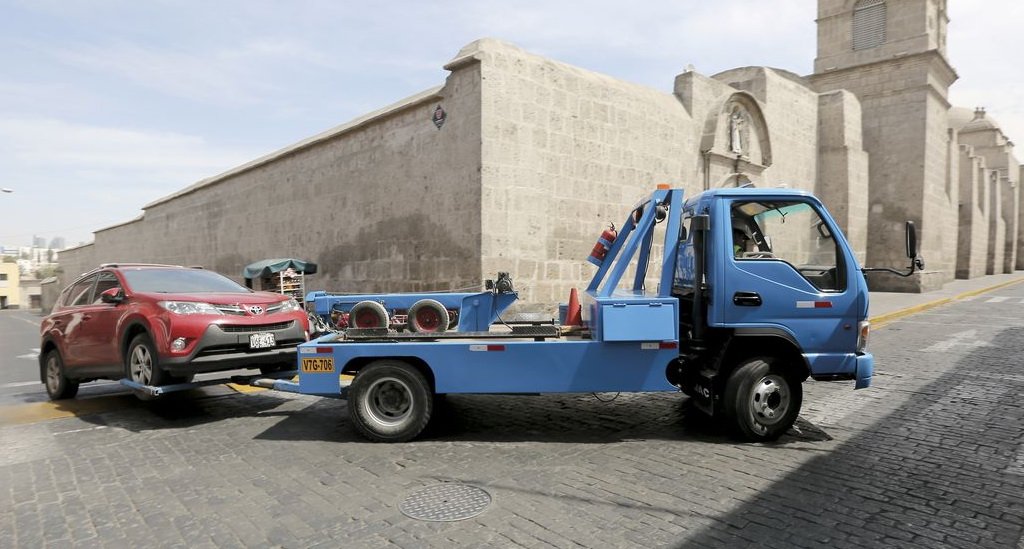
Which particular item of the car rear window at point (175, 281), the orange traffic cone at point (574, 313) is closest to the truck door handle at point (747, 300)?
the orange traffic cone at point (574, 313)

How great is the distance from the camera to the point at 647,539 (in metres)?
3.39

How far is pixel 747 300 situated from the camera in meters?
5.27

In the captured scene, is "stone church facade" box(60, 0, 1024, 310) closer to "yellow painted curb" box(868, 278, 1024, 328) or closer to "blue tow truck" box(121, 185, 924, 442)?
"yellow painted curb" box(868, 278, 1024, 328)

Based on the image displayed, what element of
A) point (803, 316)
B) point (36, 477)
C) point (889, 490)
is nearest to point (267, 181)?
point (36, 477)

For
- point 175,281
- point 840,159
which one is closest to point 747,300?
point 175,281

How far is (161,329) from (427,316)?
2819mm

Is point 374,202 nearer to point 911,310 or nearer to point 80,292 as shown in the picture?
point 80,292

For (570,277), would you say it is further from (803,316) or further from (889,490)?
(889,490)

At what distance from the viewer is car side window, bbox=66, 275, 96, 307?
7.24 meters

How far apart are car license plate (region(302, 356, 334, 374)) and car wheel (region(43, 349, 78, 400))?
383cm

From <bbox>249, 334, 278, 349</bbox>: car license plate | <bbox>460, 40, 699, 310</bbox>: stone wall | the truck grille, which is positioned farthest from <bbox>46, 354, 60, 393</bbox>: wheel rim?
<bbox>460, 40, 699, 310</bbox>: stone wall

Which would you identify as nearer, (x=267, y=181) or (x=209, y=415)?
(x=209, y=415)

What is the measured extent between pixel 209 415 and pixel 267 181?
13951mm

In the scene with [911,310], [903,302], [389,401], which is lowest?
[389,401]
